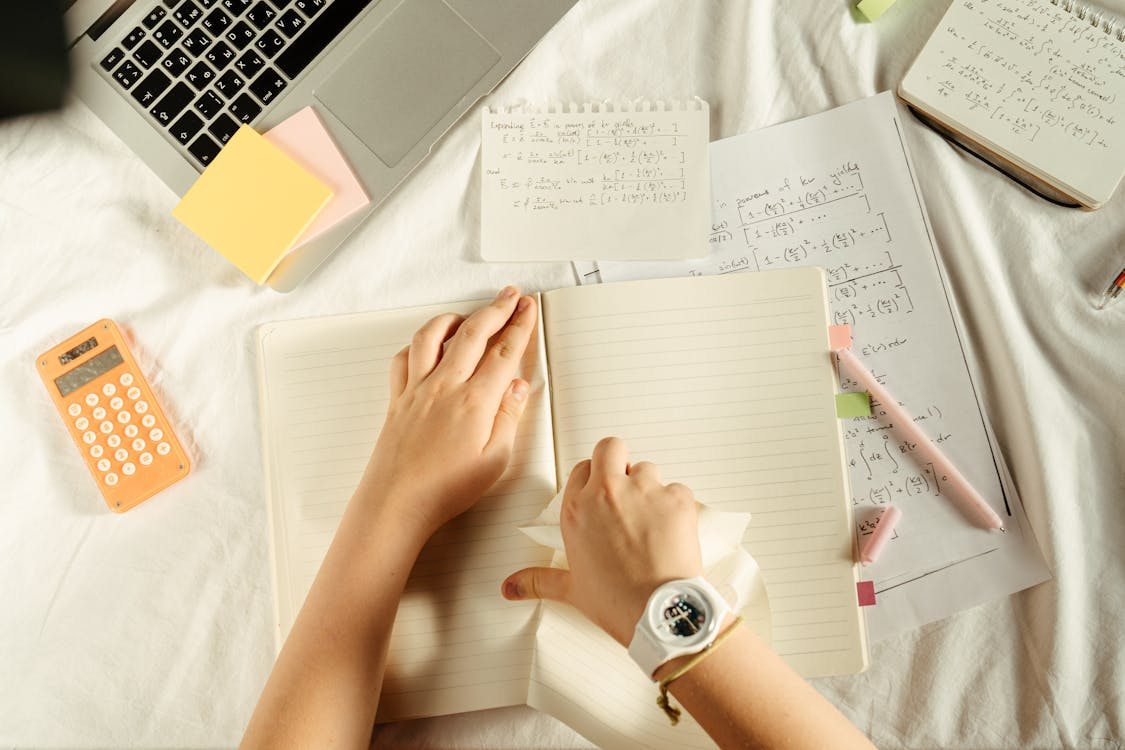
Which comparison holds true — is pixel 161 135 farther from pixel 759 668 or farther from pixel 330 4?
pixel 759 668

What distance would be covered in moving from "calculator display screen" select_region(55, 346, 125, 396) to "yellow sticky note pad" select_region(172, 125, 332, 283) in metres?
0.12

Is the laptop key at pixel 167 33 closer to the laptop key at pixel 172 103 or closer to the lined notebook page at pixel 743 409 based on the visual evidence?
the laptop key at pixel 172 103

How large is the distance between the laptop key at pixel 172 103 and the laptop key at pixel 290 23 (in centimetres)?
9

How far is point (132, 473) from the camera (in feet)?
2.02

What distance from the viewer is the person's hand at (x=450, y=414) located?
57 cm

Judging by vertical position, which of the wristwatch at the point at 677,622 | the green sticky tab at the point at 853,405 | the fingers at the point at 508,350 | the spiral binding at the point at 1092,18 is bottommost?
the green sticky tab at the point at 853,405

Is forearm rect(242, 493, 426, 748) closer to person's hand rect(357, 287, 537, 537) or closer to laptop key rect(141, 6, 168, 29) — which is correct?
person's hand rect(357, 287, 537, 537)

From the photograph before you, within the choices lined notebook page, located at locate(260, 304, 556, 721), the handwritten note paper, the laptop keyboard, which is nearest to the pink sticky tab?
the handwritten note paper

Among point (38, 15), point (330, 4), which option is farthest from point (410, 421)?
point (38, 15)

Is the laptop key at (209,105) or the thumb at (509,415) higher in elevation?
the laptop key at (209,105)

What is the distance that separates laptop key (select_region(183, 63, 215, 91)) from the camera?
617 millimetres

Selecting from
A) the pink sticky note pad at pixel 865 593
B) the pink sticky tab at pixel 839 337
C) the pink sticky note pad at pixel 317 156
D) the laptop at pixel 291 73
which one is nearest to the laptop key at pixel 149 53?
the laptop at pixel 291 73

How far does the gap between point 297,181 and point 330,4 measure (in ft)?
0.47

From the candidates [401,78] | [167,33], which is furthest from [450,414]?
[167,33]
